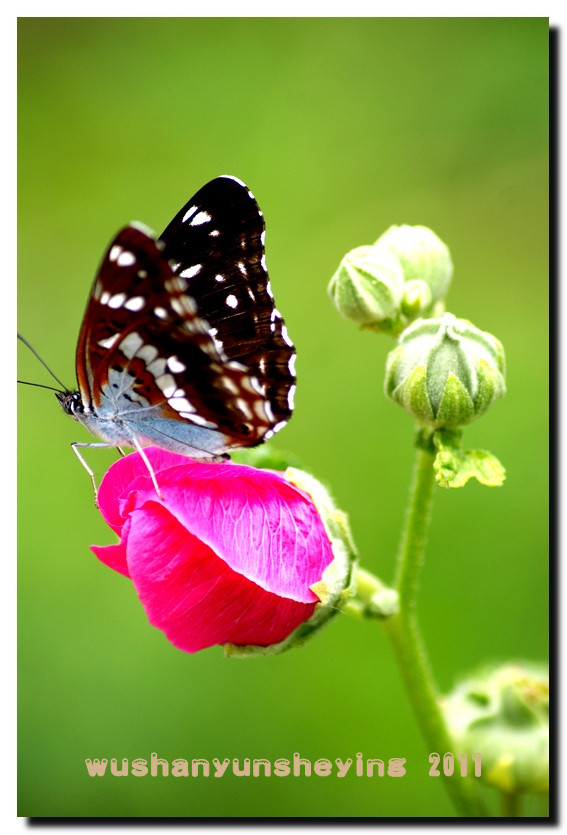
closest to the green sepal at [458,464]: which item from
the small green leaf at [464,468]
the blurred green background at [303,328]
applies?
the small green leaf at [464,468]

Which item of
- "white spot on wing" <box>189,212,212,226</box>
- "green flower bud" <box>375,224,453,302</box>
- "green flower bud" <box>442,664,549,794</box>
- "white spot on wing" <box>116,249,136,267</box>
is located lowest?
"green flower bud" <box>442,664,549,794</box>

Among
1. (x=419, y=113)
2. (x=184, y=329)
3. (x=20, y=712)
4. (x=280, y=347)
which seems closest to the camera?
(x=184, y=329)

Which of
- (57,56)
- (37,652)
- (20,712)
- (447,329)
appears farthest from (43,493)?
(447,329)

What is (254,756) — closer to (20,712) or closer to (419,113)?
(20,712)

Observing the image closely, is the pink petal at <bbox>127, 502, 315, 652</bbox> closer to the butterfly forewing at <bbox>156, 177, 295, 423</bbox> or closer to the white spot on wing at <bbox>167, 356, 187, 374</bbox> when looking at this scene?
the white spot on wing at <bbox>167, 356, 187, 374</bbox>

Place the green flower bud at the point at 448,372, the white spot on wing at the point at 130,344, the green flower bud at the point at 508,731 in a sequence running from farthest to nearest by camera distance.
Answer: the green flower bud at the point at 508,731 < the white spot on wing at the point at 130,344 < the green flower bud at the point at 448,372

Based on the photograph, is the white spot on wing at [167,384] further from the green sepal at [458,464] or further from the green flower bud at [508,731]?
the green flower bud at [508,731]

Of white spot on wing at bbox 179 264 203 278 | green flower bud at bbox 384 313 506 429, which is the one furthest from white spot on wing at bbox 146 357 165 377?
green flower bud at bbox 384 313 506 429
